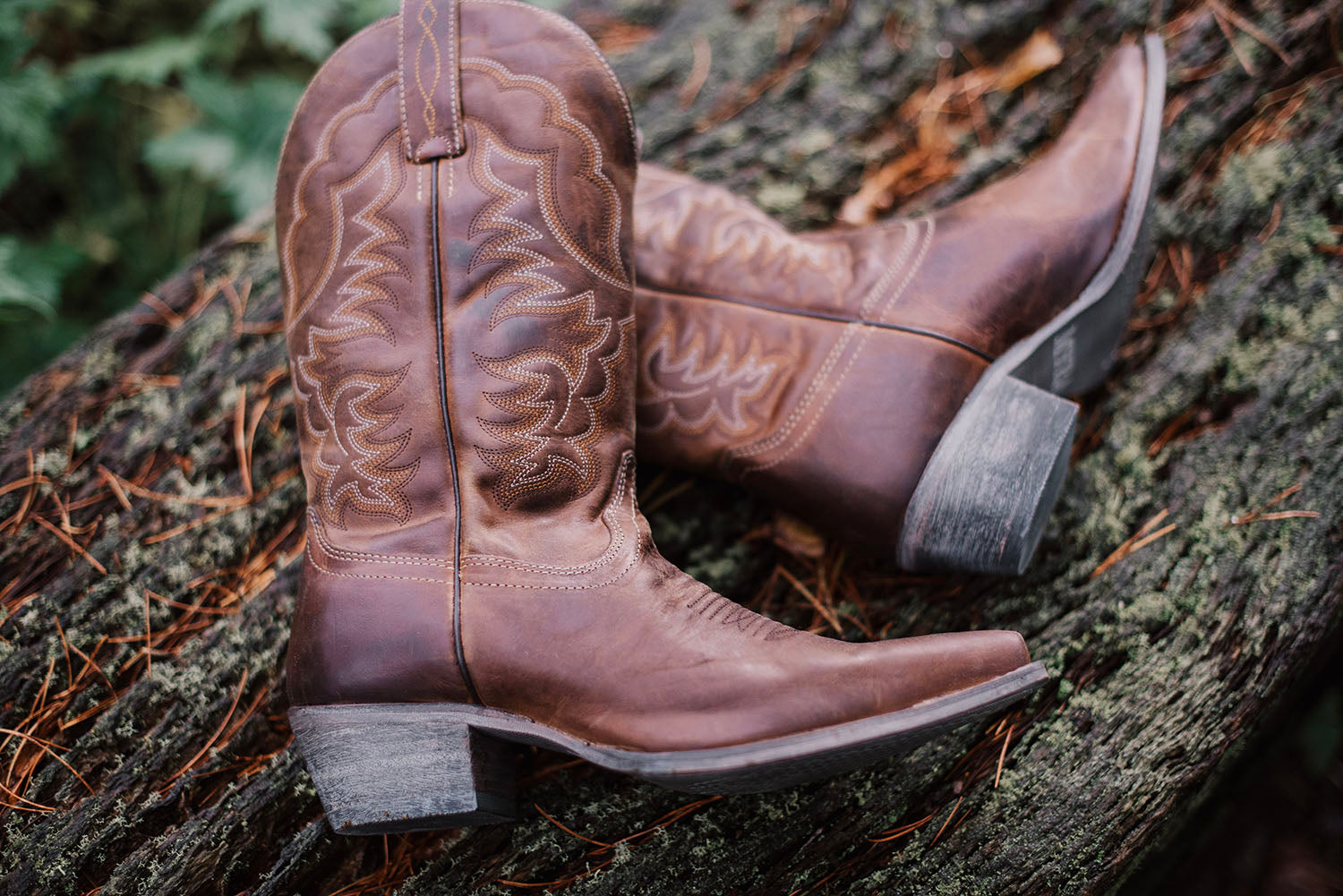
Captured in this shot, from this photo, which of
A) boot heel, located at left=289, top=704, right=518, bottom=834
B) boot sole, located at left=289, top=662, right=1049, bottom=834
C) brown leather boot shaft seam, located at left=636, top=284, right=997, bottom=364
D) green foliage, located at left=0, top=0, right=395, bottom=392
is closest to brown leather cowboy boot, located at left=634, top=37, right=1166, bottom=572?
brown leather boot shaft seam, located at left=636, top=284, right=997, bottom=364

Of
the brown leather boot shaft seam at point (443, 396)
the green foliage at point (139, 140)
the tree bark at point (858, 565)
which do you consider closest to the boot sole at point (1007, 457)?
the tree bark at point (858, 565)

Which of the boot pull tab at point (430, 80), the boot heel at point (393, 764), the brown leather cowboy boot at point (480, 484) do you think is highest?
the boot pull tab at point (430, 80)

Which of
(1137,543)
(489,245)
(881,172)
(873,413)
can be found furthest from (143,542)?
(1137,543)

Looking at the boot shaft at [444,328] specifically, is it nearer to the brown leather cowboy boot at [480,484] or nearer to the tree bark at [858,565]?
the brown leather cowboy boot at [480,484]

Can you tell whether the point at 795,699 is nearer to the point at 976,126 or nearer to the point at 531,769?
the point at 531,769

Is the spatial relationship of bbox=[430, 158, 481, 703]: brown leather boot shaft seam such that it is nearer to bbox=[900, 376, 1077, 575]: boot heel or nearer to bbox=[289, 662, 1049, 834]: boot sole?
bbox=[289, 662, 1049, 834]: boot sole

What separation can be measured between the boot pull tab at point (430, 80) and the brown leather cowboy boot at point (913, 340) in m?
0.44

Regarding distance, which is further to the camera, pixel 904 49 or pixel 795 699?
pixel 904 49

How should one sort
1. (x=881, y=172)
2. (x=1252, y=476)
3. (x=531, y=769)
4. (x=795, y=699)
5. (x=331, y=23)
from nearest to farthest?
(x=795, y=699) → (x=531, y=769) → (x=1252, y=476) → (x=881, y=172) → (x=331, y=23)

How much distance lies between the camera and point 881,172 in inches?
71.7

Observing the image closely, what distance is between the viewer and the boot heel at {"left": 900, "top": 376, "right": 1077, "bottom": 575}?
131 centimetres

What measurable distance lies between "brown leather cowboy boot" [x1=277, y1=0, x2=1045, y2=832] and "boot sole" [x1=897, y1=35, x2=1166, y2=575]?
23 centimetres

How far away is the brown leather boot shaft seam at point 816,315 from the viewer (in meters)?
1.34

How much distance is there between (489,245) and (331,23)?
1.50 metres
